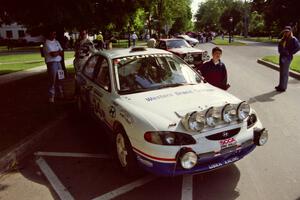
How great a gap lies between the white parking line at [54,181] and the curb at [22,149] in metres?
0.36

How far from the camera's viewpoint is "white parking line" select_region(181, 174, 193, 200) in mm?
4285

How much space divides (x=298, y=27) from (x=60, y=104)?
1856 inches

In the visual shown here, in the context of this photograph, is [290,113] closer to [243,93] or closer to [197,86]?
[243,93]

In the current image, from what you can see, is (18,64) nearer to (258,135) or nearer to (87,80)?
(87,80)

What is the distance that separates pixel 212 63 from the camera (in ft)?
22.3

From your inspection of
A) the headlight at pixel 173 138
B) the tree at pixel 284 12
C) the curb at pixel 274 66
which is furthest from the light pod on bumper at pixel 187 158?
the tree at pixel 284 12

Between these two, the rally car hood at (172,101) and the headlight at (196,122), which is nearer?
the headlight at (196,122)

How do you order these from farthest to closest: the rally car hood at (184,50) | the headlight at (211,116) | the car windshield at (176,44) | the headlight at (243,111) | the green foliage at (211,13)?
the green foliage at (211,13) < the car windshield at (176,44) < the rally car hood at (184,50) < the headlight at (243,111) < the headlight at (211,116)

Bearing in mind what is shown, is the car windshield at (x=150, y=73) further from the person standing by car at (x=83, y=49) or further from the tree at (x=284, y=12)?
the tree at (x=284, y=12)

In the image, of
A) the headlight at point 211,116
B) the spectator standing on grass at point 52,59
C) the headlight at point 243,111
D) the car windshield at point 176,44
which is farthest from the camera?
the car windshield at point 176,44

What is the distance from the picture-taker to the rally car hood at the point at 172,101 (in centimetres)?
450

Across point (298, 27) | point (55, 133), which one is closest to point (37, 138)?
point (55, 133)

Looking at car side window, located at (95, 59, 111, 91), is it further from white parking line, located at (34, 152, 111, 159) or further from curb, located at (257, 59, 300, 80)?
curb, located at (257, 59, 300, 80)

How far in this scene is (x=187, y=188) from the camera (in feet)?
14.8
